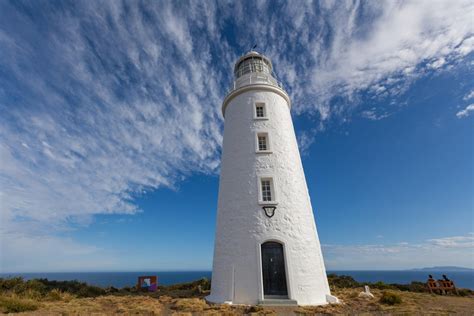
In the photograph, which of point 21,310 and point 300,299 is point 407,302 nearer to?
point 300,299

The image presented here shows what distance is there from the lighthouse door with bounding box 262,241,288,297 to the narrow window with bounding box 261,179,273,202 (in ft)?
6.52

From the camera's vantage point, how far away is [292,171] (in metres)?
12.1

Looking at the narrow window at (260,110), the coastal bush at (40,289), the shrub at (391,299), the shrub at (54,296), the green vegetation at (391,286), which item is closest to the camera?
the shrub at (391,299)

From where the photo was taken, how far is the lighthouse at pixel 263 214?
997 centimetres

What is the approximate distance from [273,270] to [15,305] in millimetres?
9837

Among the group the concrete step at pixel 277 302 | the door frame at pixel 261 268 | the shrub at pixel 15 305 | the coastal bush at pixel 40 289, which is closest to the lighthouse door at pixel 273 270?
the door frame at pixel 261 268

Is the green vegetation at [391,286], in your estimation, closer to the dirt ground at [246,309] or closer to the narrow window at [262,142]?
the dirt ground at [246,309]

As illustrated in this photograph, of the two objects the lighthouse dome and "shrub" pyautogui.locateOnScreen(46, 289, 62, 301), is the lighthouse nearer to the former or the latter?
the lighthouse dome

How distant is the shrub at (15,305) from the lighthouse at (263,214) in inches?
268

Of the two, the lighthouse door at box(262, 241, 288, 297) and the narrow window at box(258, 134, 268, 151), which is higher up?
the narrow window at box(258, 134, 268, 151)

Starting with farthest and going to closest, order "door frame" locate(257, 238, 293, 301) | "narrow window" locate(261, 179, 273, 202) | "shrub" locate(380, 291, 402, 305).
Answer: "narrow window" locate(261, 179, 273, 202), "shrub" locate(380, 291, 402, 305), "door frame" locate(257, 238, 293, 301)

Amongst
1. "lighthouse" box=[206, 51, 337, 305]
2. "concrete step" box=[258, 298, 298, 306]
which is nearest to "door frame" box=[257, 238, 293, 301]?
"lighthouse" box=[206, 51, 337, 305]

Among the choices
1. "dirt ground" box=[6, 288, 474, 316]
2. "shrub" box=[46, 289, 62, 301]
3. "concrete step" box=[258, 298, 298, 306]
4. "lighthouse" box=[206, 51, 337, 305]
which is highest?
"lighthouse" box=[206, 51, 337, 305]

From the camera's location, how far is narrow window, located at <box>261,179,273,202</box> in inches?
449
